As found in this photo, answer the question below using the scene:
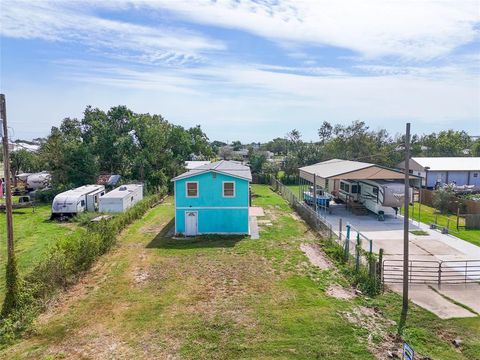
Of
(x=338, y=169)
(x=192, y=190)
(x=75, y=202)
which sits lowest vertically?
(x=75, y=202)

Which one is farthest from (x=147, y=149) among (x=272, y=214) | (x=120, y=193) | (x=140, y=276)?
(x=140, y=276)

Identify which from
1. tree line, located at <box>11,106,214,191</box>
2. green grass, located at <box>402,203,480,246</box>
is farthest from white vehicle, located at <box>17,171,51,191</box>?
green grass, located at <box>402,203,480,246</box>

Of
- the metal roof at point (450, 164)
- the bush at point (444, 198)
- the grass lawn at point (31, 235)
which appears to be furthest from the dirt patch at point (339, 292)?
the metal roof at point (450, 164)

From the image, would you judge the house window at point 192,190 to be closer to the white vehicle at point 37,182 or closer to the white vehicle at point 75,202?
the white vehicle at point 75,202

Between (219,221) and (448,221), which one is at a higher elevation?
(219,221)

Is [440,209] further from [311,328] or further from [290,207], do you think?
[311,328]

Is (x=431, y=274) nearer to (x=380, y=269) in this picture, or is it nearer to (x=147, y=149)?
(x=380, y=269)

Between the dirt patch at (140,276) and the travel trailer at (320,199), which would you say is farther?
the travel trailer at (320,199)

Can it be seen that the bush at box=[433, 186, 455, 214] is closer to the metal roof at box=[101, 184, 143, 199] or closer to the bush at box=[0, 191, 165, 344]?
the bush at box=[0, 191, 165, 344]
